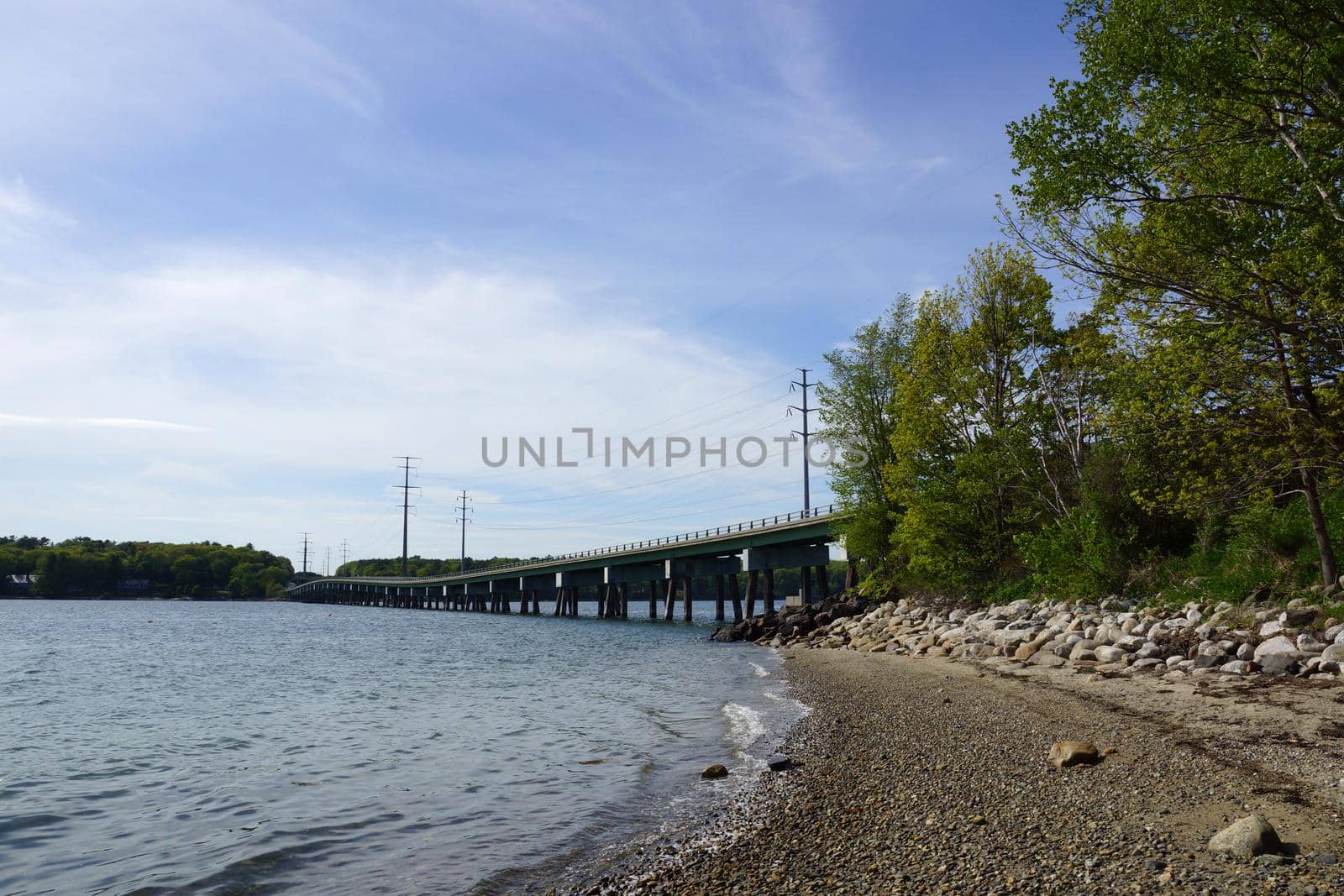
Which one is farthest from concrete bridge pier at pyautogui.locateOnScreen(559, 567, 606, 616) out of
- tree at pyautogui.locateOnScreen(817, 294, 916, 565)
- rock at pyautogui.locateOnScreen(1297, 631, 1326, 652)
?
rock at pyautogui.locateOnScreen(1297, 631, 1326, 652)

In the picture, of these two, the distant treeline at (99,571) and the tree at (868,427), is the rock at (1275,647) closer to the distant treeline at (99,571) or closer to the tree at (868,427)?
the tree at (868,427)

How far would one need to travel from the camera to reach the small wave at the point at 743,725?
553 inches

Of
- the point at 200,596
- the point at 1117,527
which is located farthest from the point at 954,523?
the point at 200,596

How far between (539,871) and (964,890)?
403cm

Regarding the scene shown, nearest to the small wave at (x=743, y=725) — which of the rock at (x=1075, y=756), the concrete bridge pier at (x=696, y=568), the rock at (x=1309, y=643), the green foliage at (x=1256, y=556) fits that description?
the rock at (x=1075, y=756)

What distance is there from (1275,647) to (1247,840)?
34.2 feet

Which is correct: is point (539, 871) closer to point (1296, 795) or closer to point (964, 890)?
point (964, 890)

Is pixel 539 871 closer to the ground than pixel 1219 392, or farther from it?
closer to the ground

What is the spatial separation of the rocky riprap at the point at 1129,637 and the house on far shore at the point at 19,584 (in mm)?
210737

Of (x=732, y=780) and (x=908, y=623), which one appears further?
(x=908, y=623)

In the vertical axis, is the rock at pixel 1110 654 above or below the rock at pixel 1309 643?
below

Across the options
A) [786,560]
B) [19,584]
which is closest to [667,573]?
[786,560]

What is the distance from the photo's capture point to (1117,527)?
24.9m

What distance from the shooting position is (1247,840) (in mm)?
5859
